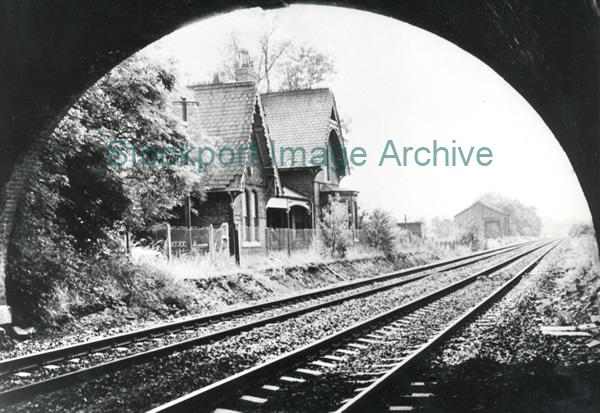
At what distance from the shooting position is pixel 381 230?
2983 cm

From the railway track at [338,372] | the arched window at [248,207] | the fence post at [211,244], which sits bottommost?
the railway track at [338,372]

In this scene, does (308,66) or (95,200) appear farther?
(308,66)

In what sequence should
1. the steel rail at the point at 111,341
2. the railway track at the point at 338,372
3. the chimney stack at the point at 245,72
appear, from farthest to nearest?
the chimney stack at the point at 245,72
the steel rail at the point at 111,341
the railway track at the point at 338,372

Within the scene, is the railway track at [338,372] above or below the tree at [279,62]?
below

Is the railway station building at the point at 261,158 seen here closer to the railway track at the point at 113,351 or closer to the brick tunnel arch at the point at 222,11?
the railway track at the point at 113,351

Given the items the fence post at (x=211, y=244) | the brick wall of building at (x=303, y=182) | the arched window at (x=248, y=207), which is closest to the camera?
the fence post at (x=211, y=244)

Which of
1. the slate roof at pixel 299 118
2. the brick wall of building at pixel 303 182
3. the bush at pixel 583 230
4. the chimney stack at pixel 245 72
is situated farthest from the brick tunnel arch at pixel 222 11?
the brick wall of building at pixel 303 182

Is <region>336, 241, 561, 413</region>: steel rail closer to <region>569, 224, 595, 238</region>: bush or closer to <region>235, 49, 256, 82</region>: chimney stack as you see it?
<region>569, 224, 595, 238</region>: bush

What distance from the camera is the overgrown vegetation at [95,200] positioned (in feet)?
36.0

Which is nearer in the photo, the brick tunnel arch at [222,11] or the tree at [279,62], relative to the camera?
the brick tunnel arch at [222,11]

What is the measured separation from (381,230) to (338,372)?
74.8ft

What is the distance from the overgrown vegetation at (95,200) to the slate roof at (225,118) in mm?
6579

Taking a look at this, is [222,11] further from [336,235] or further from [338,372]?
[336,235]

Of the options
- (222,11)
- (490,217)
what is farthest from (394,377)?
(490,217)
